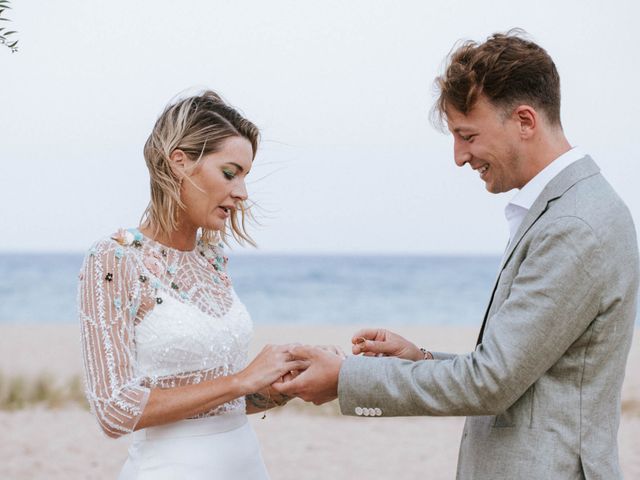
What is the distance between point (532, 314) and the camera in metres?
2.72

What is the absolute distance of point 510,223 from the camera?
311cm

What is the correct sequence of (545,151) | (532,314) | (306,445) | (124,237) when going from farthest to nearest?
(306,445), (124,237), (545,151), (532,314)

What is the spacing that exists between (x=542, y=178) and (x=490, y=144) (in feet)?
0.66

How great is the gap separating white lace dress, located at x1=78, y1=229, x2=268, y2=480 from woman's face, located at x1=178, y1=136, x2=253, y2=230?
0.17 meters

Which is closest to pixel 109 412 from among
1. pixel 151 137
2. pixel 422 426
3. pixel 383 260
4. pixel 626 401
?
pixel 151 137

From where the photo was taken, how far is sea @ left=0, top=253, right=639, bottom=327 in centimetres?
3284

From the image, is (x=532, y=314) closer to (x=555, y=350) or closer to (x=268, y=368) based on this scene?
(x=555, y=350)

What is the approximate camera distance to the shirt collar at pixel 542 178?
2.93 meters

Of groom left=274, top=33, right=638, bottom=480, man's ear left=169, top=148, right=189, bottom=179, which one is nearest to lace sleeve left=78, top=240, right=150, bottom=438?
man's ear left=169, top=148, right=189, bottom=179

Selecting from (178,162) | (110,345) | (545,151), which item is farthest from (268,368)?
(545,151)

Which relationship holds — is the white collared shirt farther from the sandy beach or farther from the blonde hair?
the sandy beach

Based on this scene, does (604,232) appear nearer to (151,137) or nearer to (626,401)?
(151,137)

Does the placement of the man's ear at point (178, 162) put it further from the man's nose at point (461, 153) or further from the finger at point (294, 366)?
the man's nose at point (461, 153)

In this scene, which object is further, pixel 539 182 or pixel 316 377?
pixel 316 377
